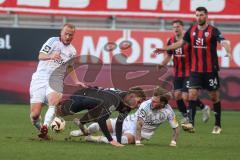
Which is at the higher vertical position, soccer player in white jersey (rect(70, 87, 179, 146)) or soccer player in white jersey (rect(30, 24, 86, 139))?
soccer player in white jersey (rect(30, 24, 86, 139))

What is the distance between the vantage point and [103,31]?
74.4 ft

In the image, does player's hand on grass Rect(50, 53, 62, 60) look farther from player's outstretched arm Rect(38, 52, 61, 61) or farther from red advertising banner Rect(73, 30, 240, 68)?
red advertising banner Rect(73, 30, 240, 68)

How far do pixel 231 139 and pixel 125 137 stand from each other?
86.1 inches

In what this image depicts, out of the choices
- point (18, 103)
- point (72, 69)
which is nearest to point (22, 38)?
point (18, 103)

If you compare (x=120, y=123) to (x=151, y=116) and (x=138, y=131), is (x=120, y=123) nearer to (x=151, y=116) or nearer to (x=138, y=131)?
(x=138, y=131)

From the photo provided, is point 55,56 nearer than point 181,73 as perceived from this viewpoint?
Yes

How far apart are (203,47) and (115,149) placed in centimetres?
445

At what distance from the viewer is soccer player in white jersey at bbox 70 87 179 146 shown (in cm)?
1171

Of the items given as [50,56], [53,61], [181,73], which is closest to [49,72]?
[53,61]

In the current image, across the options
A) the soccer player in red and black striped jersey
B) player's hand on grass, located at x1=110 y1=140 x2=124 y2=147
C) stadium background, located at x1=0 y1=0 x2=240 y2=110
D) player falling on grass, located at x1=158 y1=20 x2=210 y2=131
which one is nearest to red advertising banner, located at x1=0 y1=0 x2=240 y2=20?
stadium background, located at x1=0 y1=0 x2=240 y2=110

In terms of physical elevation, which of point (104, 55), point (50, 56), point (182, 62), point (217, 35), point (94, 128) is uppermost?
point (217, 35)

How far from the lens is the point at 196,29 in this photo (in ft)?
49.2

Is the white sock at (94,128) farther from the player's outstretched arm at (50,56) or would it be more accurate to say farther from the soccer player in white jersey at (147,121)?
the player's outstretched arm at (50,56)

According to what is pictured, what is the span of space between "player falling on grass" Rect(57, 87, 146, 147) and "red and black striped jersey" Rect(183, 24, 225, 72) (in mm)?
3335
